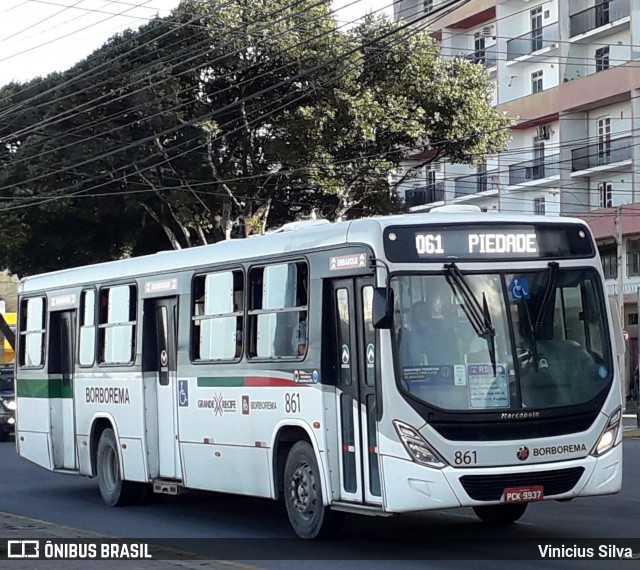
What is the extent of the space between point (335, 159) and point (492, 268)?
70.3 ft

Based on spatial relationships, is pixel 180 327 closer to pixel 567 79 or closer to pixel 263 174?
pixel 263 174

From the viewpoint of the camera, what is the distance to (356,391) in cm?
1151

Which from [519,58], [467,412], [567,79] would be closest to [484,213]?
[467,412]

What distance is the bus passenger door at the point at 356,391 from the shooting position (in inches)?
442

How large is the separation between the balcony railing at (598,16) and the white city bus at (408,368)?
115 ft

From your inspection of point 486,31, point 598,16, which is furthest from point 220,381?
point 486,31

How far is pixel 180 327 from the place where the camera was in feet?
48.6

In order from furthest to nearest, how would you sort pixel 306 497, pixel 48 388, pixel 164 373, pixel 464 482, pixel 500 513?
pixel 48 388 → pixel 164 373 → pixel 500 513 → pixel 306 497 → pixel 464 482

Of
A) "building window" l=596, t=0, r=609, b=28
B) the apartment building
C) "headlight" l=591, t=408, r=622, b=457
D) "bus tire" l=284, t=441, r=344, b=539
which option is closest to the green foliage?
the apartment building

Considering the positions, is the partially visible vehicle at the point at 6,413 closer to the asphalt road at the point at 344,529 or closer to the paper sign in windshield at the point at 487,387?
the asphalt road at the point at 344,529

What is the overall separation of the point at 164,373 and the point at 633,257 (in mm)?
33256

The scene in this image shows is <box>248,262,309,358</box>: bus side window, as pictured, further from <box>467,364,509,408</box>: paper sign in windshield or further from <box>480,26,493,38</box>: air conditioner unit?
<box>480,26,493,38</box>: air conditioner unit

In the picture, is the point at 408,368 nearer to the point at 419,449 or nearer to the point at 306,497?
the point at 419,449

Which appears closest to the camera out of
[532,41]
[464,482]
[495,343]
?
[464,482]
